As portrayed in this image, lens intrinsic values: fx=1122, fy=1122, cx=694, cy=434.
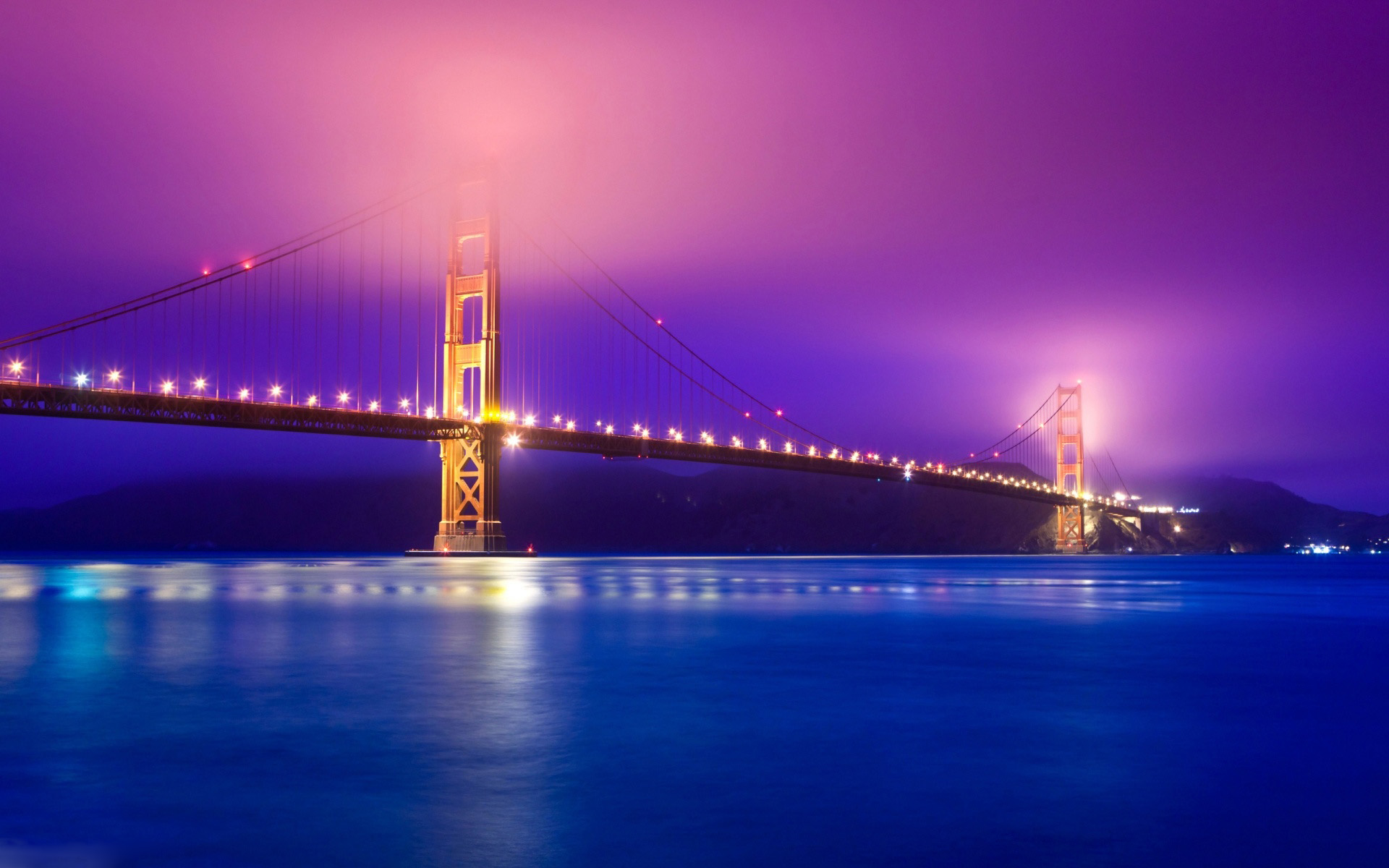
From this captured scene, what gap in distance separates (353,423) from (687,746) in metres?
54.1

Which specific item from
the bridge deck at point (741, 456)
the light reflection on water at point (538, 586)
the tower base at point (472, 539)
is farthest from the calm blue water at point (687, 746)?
the bridge deck at point (741, 456)

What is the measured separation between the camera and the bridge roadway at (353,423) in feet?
163

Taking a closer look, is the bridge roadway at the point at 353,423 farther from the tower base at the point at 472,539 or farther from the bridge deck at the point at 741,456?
the tower base at the point at 472,539

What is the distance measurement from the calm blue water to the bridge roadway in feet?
135

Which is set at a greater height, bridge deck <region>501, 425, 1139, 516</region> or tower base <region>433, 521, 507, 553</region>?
bridge deck <region>501, 425, 1139, 516</region>

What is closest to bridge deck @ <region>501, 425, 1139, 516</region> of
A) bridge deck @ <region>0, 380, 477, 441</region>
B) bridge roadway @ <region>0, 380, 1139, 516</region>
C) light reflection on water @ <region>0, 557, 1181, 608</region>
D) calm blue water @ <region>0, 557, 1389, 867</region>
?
bridge roadway @ <region>0, 380, 1139, 516</region>

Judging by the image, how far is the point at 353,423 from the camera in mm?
57188

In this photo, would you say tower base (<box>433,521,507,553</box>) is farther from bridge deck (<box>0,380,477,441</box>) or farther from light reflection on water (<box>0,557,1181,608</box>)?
light reflection on water (<box>0,557,1181,608</box>)

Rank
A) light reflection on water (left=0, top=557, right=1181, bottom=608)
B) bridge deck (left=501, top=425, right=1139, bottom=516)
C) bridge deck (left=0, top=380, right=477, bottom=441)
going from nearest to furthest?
light reflection on water (left=0, top=557, right=1181, bottom=608)
bridge deck (left=0, top=380, right=477, bottom=441)
bridge deck (left=501, top=425, right=1139, bottom=516)

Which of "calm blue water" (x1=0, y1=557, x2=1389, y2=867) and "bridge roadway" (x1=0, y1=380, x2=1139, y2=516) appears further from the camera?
"bridge roadway" (x1=0, y1=380, x2=1139, y2=516)

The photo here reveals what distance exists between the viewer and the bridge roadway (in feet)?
163

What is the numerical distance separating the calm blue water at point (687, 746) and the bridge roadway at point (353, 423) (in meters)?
41.0

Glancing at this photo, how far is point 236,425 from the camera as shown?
54250 millimetres

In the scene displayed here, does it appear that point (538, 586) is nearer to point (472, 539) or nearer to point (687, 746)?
point (687, 746)
